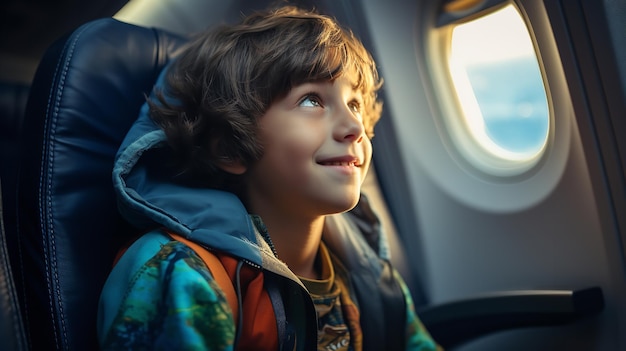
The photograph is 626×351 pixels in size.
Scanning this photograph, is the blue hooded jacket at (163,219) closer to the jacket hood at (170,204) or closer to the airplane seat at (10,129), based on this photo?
the jacket hood at (170,204)

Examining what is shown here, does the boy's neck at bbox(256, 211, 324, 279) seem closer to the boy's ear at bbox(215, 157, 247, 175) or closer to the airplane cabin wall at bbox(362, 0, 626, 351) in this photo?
the boy's ear at bbox(215, 157, 247, 175)

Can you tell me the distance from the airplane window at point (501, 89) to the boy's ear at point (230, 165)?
789mm

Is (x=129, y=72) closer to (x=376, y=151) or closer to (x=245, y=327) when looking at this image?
(x=245, y=327)

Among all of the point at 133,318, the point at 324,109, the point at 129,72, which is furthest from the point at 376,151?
the point at 133,318

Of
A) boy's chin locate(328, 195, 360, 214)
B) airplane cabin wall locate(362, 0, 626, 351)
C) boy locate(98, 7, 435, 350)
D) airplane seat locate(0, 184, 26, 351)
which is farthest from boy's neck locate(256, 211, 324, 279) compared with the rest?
airplane cabin wall locate(362, 0, 626, 351)

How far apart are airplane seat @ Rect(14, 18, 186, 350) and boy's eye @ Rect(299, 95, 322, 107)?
0.36 metres

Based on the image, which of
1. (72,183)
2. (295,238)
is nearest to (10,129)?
(72,183)

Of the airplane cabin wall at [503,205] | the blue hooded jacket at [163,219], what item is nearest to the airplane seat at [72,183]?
the blue hooded jacket at [163,219]

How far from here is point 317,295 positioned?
4.13 ft

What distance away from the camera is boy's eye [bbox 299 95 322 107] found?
3.79 ft

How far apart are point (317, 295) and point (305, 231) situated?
13 centimetres

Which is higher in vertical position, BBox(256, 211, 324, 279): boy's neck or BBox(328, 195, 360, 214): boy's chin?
BBox(328, 195, 360, 214): boy's chin

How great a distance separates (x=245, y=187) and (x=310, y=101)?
0.73ft

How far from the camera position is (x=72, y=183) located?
3.68 ft
